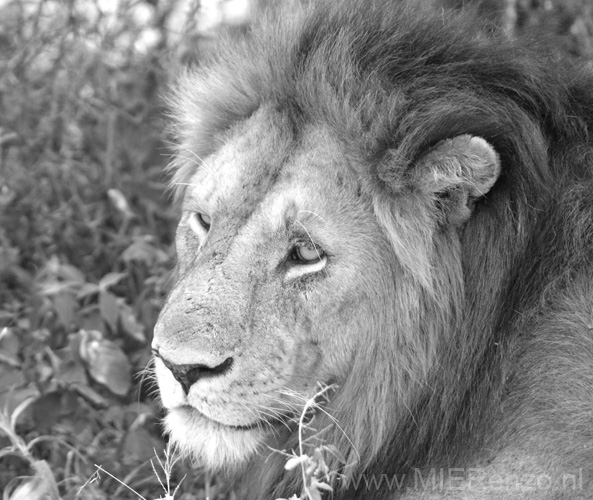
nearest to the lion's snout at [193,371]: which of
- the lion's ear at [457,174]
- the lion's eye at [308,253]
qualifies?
the lion's eye at [308,253]

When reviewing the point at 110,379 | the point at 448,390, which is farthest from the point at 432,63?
the point at 110,379

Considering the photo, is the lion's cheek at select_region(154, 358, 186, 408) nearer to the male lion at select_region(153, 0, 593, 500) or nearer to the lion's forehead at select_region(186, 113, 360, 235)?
the male lion at select_region(153, 0, 593, 500)

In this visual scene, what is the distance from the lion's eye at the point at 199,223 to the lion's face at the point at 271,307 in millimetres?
274

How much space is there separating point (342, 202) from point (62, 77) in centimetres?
418

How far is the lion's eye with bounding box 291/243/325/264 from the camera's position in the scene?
3.77 metres

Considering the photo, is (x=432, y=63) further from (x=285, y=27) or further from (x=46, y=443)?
(x=46, y=443)

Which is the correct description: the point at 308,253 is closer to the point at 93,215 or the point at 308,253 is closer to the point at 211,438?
the point at 211,438

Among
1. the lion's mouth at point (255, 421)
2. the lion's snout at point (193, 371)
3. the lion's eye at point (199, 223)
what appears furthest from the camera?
the lion's eye at point (199, 223)

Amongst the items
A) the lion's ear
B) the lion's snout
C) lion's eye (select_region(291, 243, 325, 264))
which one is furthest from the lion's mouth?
the lion's ear

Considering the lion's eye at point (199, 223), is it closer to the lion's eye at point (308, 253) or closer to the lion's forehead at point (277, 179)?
the lion's forehead at point (277, 179)

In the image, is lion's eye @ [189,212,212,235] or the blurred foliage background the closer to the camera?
lion's eye @ [189,212,212,235]

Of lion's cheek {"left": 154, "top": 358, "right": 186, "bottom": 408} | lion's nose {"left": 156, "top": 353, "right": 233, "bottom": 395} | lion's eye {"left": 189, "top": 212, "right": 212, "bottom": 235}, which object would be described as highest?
lion's eye {"left": 189, "top": 212, "right": 212, "bottom": 235}

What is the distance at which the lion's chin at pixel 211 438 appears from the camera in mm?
3729

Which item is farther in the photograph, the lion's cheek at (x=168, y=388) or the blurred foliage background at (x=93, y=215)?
the blurred foliage background at (x=93, y=215)
